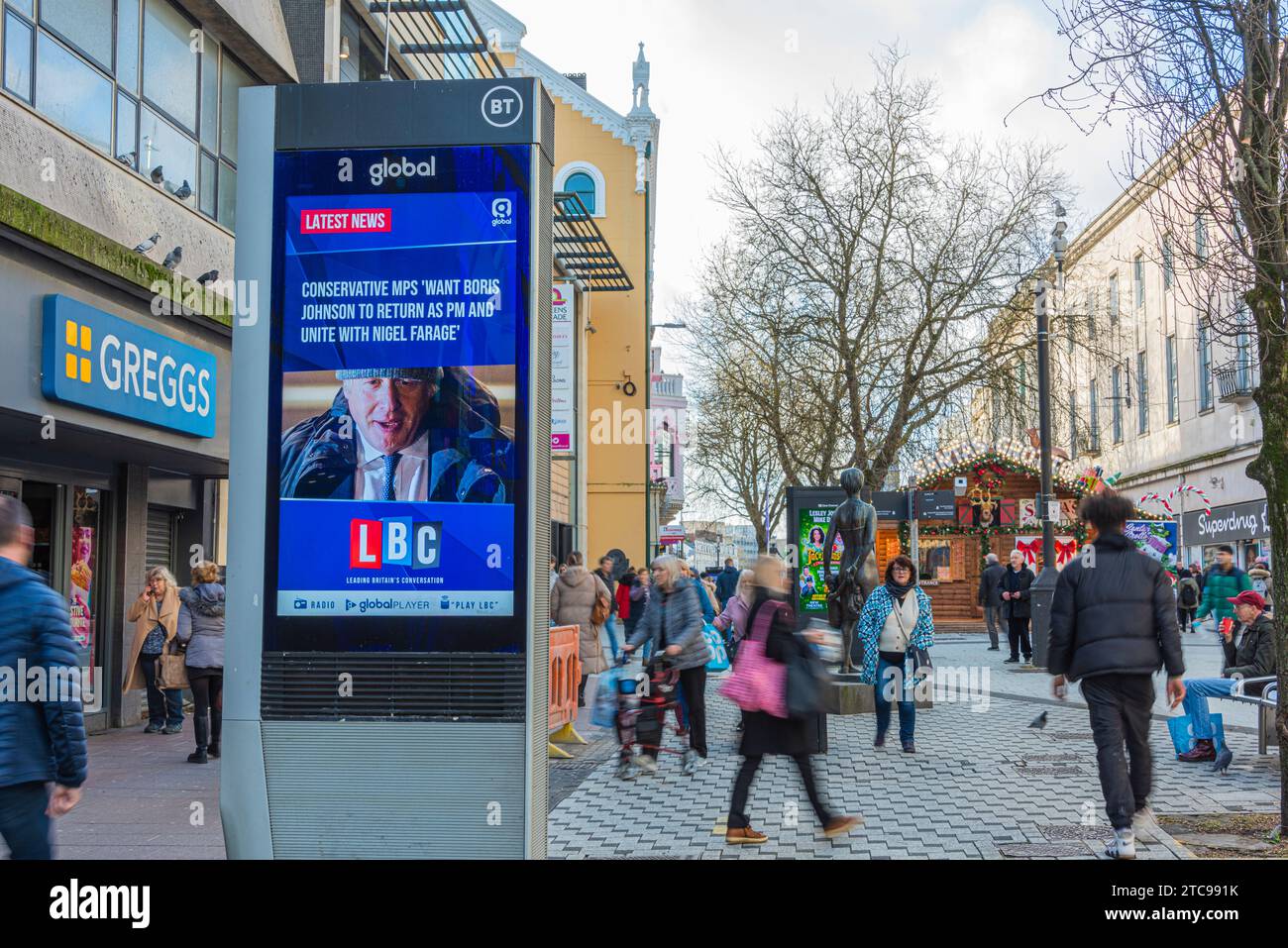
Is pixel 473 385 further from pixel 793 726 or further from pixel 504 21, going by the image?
pixel 504 21

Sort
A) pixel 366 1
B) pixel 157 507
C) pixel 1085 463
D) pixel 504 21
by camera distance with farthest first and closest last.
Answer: pixel 1085 463 < pixel 504 21 < pixel 366 1 < pixel 157 507

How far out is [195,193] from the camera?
14.3 m

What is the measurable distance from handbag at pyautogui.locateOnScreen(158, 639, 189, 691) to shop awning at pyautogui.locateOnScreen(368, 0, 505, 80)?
8617mm

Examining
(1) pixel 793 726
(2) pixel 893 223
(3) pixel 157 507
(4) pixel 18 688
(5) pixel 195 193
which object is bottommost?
(1) pixel 793 726

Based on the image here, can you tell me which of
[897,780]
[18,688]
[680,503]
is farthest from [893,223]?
[680,503]

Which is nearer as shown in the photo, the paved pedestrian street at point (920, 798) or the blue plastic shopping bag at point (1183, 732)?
the paved pedestrian street at point (920, 798)

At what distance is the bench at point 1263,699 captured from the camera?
381 inches

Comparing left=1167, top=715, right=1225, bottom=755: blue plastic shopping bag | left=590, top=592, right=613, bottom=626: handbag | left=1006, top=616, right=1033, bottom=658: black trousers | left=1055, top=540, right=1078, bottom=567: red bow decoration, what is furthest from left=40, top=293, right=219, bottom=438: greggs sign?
left=1055, top=540, right=1078, bottom=567: red bow decoration

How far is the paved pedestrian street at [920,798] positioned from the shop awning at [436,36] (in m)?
10.2

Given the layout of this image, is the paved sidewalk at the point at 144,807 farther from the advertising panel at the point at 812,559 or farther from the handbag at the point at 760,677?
the advertising panel at the point at 812,559

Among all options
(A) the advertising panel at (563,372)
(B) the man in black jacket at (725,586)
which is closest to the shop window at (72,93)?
(A) the advertising panel at (563,372)

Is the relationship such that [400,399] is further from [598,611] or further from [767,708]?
[598,611]

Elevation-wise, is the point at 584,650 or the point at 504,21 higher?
the point at 504,21
